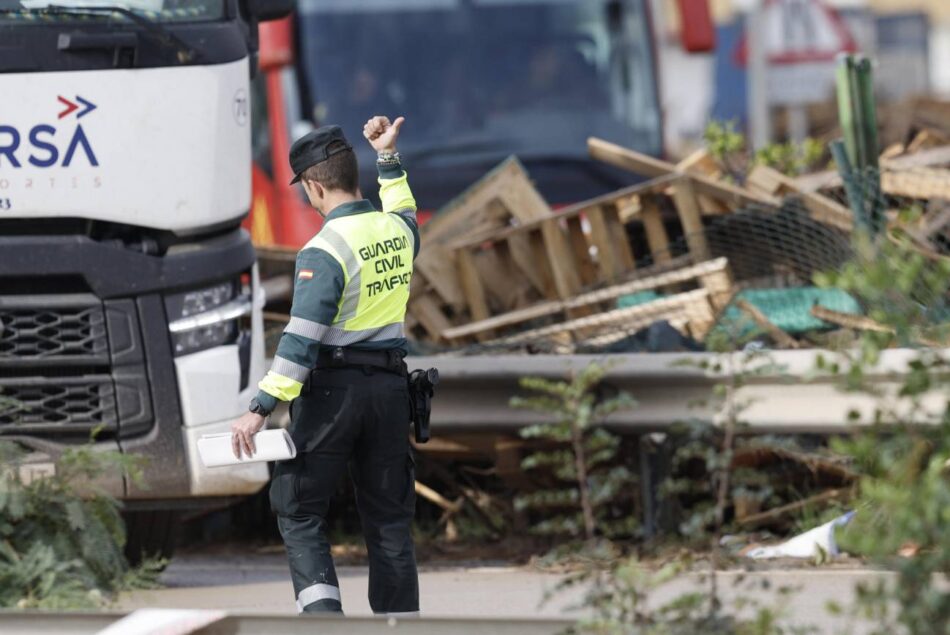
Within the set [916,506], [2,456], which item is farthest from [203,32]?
[916,506]

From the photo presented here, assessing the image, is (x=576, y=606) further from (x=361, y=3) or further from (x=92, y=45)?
(x=361, y=3)

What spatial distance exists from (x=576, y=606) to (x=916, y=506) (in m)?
0.89

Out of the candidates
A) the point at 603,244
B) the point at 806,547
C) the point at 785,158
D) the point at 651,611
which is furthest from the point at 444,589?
the point at 785,158

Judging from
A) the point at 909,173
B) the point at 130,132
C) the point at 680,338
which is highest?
the point at 130,132

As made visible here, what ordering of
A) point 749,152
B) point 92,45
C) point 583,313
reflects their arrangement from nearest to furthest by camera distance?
point 92,45 < point 583,313 < point 749,152

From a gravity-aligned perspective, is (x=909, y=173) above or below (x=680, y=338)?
above

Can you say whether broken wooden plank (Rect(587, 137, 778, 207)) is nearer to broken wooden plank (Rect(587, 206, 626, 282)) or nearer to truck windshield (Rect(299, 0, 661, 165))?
broken wooden plank (Rect(587, 206, 626, 282))

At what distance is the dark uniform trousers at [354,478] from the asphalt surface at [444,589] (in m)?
0.17

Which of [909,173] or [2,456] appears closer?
[2,456]

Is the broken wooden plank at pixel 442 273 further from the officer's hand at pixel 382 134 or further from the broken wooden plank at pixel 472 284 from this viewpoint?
the officer's hand at pixel 382 134

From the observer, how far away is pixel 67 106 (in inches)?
271

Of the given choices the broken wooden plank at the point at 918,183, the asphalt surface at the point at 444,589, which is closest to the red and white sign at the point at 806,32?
the broken wooden plank at the point at 918,183

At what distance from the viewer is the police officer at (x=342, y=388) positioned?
5.55 m

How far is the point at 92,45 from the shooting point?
6.94 m
